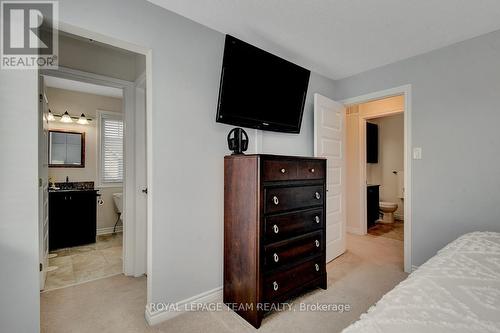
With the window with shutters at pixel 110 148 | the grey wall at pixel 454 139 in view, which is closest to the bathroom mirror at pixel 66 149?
the window with shutters at pixel 110 148

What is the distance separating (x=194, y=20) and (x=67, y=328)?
262 centimetres

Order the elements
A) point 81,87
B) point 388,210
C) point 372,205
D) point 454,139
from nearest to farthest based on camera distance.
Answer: point 454,139, point 81,87, point 372,205, point 388,210

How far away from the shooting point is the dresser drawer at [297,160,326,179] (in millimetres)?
2076

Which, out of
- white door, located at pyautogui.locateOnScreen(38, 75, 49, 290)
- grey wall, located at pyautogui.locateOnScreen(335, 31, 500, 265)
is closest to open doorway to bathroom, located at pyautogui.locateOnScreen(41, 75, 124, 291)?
white door, located at pyautogui.locateOnScreen(38, 75, 49, 290)

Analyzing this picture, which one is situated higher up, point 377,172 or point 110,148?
point 110,148

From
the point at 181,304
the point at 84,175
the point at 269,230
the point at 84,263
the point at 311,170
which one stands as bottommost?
the point at 84,263

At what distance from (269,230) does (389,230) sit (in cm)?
368

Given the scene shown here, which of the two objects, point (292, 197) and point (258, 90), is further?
point (258, 90)

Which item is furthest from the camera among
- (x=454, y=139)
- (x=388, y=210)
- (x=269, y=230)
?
(x=388, y=210)

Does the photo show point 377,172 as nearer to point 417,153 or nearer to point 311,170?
point 417,153

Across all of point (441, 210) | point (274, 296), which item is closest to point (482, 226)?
point (441, 210)

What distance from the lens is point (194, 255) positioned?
200 centimetres

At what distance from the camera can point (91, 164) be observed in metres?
4.35

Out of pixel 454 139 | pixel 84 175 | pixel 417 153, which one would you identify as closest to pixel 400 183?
pixel 417 153
